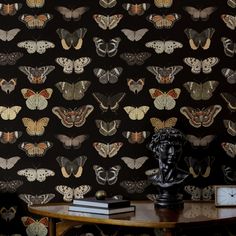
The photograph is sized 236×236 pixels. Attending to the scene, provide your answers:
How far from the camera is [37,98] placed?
2.78 metres

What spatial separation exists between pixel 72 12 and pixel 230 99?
0.94 m

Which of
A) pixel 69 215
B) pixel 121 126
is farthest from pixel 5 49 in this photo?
pixel 69 215

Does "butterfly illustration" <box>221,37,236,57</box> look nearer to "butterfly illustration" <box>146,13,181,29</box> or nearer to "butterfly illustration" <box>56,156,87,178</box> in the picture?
"butterfly illustration" <box>146,13,181,29</box>

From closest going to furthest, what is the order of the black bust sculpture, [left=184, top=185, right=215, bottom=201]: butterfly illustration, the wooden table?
the wooden table
the black bust sculpture
[left=184, top=185, right=215, bottom=201]: butterfly illustration

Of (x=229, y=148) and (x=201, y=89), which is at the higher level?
(x=201, y=89)

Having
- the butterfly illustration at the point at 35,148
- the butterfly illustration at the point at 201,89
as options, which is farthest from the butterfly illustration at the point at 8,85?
the butterfly illustration at the point at 201,89

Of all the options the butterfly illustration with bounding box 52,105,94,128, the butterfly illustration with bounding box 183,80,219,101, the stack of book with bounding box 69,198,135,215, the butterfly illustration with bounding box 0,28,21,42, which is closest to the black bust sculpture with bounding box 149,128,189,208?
the stack of book with bounding box 69,198,135,215

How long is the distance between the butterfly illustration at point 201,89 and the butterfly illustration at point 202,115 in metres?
0.06

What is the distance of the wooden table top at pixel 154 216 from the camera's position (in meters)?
2.10

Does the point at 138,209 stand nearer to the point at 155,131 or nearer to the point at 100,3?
→ the point at 155,131

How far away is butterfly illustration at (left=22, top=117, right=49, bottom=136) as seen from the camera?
9.08 feet

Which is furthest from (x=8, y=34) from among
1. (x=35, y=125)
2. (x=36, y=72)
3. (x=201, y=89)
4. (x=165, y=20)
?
(x=201, y=89)

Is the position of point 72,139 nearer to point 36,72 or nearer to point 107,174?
point 107,174

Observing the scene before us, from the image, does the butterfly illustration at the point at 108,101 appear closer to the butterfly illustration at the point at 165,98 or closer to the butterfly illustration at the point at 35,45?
the butterfly illustration at the point at 165,98
